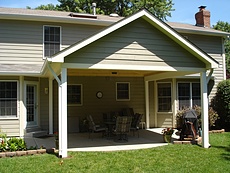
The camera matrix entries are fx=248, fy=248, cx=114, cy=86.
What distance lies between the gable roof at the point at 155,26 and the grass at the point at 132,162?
2797 mm

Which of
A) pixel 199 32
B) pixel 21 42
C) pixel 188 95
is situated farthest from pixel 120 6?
pixel 21 42

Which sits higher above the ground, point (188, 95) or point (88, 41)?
point (88, 41)

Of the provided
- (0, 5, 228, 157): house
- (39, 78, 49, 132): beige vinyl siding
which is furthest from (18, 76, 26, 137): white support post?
(39, 78, 49, 132): beige vinyl siding

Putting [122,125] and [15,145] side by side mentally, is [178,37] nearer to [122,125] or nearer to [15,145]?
[122,125]

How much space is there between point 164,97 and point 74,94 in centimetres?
488

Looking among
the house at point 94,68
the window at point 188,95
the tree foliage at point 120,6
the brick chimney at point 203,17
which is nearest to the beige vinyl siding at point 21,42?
the house at point 94,68

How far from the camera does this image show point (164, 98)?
13.6 m

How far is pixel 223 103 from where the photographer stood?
13.3 m

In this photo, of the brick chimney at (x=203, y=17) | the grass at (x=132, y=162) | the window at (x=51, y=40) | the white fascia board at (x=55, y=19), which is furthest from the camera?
the brick chimney at (x=203, y=17)

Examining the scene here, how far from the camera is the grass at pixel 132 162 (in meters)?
6.05

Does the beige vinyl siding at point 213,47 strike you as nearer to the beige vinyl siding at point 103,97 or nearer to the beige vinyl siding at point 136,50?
the beige vinyl siding at point 103,97

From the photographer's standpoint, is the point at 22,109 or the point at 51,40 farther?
the point at 51,40

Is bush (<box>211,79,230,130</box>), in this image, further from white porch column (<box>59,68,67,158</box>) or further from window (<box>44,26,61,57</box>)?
white porch column (<box>59,68,67,158</box>)

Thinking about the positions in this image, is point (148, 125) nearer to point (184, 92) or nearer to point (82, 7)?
point (184, 92)
